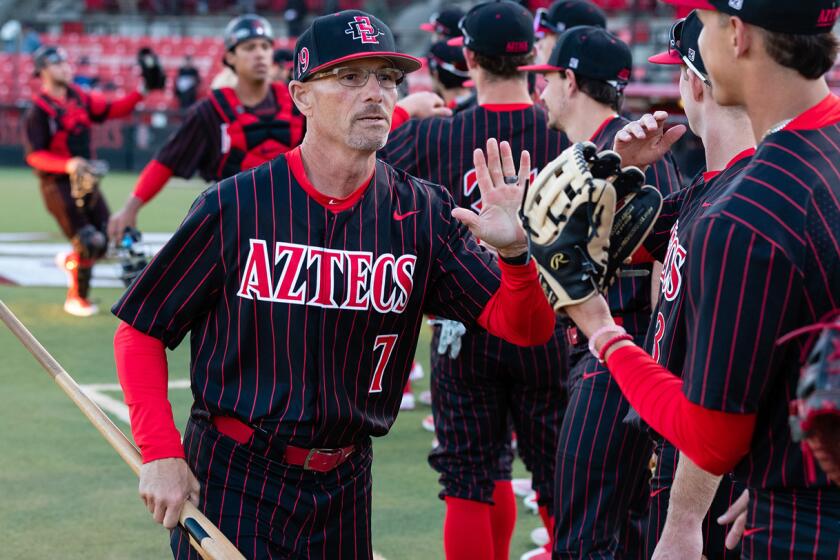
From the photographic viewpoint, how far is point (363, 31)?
363 cm

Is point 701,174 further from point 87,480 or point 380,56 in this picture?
point 87,480

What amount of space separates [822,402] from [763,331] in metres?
0.27

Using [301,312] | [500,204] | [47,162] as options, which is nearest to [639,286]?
[500,204]

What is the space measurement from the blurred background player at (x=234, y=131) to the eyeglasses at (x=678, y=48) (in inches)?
165

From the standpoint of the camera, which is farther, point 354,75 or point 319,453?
point 354,75

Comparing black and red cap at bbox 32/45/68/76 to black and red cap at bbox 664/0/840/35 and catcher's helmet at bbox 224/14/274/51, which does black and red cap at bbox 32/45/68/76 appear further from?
black and red cap at bbox 664/0/840/35

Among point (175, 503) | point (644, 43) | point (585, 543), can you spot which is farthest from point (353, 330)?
point (644, 43)

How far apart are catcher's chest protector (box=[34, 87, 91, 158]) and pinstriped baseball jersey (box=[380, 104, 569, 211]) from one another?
24.0 ft

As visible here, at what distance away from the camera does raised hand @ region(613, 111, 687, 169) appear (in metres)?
3.83

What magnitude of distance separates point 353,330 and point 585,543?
1.40 meters

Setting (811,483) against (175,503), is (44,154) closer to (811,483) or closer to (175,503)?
(175,503)

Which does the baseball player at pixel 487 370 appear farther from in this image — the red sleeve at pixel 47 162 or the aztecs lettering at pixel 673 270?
the red sleeve at pixel 47 162

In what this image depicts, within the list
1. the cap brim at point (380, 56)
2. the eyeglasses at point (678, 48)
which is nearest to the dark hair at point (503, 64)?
the eyeglasses at point (678, 48)

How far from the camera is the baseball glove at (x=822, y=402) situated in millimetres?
2184
